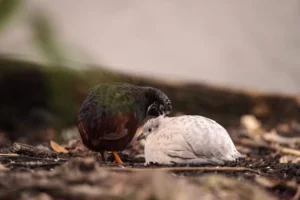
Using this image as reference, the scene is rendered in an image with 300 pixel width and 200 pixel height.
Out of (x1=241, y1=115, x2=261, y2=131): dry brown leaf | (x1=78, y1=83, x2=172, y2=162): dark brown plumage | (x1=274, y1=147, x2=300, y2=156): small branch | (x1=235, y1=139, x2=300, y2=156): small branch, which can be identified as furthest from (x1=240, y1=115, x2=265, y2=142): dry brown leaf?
(x1=78, y1=83, x2=172, y2=162): dark brown plumage

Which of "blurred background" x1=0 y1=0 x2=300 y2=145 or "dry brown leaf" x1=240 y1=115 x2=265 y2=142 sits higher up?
"blurred background" x1=0 y1=0 x2=300 y2=145

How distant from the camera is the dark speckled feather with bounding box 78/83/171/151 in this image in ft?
5.42

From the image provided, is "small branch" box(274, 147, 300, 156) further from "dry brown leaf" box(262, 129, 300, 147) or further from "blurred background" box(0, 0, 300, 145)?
"blurred background" box(0, 0, 300, 145)

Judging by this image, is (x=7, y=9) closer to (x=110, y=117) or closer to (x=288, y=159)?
(x=110, y=117)

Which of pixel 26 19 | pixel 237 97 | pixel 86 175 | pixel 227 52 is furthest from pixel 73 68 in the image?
pixel 227 52

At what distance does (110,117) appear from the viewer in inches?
65.3

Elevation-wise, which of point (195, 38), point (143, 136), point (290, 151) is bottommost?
point (290, 151)

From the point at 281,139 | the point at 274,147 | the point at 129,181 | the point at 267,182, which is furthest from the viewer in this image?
the point at 281,139

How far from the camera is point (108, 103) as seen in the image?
5.53ft

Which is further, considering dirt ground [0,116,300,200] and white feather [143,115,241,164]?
white feather [143,115,241,164]

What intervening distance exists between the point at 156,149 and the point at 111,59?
3639 millimetres

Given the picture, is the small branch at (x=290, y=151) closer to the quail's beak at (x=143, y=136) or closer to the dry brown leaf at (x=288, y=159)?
the dry brown leaf at (x=288, y=159)

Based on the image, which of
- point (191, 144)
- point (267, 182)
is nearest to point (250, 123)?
point (191, 144)

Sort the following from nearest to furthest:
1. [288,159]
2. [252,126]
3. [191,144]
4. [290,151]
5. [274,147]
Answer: [191,144], [288,159], [290,151], [274,147], [252,126]
